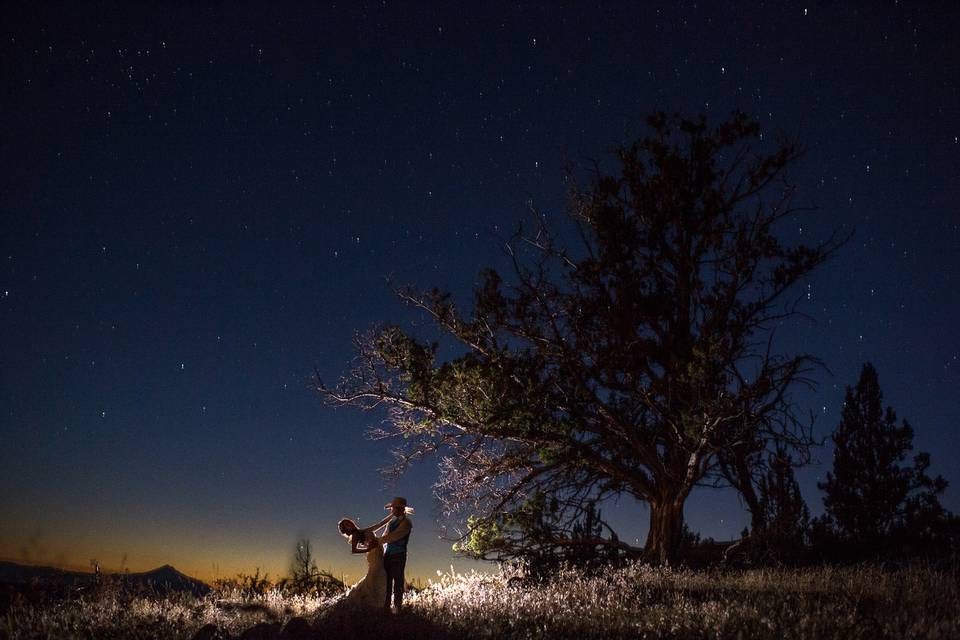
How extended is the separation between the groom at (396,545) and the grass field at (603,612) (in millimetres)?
550

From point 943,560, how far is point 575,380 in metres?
7.44

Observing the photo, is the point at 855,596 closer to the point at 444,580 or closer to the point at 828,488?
the point at 444,580

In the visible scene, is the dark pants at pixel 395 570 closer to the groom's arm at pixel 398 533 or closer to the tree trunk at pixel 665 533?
the groom's arm at pixel 398 533

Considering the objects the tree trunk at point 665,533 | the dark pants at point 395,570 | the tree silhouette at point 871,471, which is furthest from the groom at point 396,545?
the tree silhouette at point 871,471

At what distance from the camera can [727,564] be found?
640 inches

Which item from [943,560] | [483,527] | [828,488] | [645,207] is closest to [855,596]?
[943,560]

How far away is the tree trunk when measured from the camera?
16.0m

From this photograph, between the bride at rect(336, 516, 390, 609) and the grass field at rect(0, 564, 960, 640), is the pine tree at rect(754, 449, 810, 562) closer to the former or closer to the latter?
the grass field at rect(0, 564, 960, 640)

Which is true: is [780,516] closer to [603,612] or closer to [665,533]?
[665,533]

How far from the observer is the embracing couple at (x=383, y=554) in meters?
10.9

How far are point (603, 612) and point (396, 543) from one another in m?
3.46

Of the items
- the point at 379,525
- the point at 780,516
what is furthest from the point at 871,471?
the point at 379,525

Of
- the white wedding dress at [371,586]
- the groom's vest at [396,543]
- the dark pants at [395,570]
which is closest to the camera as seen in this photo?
the white wedding dress at [371,586]

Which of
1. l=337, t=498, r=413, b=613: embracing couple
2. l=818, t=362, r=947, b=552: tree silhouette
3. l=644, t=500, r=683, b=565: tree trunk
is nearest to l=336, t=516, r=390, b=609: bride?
l=337, t=498, r=413, b=613: embracing couple
